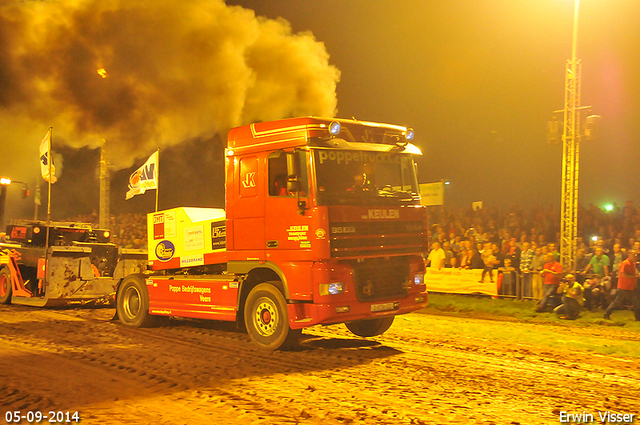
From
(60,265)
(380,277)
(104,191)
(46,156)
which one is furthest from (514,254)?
(104,191)

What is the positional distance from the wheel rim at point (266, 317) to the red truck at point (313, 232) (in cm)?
1

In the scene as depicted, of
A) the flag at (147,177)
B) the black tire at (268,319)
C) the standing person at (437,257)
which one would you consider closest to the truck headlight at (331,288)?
the black tire at (268,319)

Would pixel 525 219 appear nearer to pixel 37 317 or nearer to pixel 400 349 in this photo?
pixel 400 349

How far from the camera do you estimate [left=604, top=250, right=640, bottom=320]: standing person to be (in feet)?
39.7

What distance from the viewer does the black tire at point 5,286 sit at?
14992mm

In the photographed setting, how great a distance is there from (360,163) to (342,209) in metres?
0.88

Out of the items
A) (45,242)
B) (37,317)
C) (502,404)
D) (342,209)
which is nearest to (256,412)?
(502,404)

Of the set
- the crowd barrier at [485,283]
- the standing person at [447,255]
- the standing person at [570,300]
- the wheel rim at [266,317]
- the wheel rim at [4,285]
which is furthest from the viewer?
the standing person at [447,255]

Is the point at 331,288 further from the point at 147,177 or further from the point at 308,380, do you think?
the point at 147,177

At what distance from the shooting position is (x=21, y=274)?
14.6 metres

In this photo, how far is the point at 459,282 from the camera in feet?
53.6

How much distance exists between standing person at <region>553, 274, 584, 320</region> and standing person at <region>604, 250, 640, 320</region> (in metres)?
0.62

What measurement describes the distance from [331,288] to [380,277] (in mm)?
964

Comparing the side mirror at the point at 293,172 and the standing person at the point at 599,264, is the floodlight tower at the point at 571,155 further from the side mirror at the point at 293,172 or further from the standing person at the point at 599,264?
the side mirror at the point at 293,172
